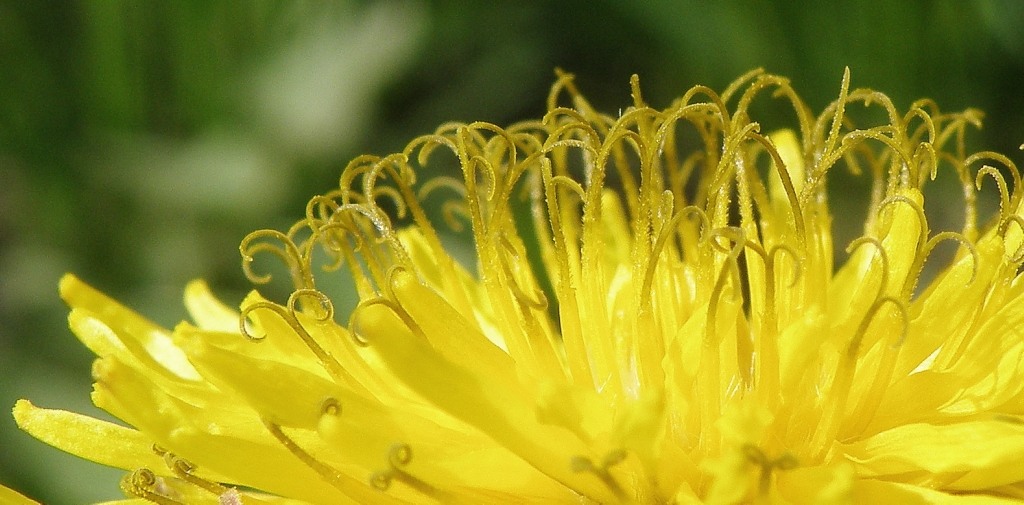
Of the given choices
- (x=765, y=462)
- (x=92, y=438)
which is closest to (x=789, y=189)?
(x=765, y=462)

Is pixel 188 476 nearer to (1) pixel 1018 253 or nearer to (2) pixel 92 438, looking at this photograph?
(2) pixel 92 438

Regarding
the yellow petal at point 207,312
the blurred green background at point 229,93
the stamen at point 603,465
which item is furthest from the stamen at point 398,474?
the blurred green background at point 229,93

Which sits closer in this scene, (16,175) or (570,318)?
(570,318)

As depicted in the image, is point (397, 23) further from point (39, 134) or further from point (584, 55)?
point (39, 134)

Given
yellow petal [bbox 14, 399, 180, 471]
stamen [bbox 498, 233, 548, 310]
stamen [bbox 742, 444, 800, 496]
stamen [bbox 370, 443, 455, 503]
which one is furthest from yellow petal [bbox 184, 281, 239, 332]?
stamen [bbox 742, 444, 800, 496]

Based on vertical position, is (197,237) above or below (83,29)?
below

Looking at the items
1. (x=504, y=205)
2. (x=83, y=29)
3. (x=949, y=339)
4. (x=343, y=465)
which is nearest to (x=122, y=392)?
(x=343, y=465)

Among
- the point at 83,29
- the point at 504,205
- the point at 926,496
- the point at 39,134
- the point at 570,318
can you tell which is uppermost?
the point at 83,29
